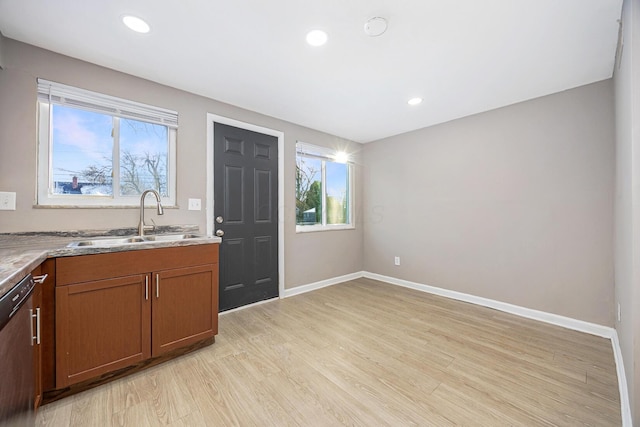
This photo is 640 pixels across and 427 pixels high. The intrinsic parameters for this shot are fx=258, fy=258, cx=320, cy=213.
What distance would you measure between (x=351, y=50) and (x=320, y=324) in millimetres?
2446

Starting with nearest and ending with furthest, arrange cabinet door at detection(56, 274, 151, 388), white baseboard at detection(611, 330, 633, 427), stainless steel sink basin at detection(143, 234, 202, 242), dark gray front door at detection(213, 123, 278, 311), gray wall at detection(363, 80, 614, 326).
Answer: white baseboard at detection(611, 330, 633, 427) < cabinet door at detection(56, 274, 151, 388) < stainless steel sink basin at detection(143, 234, 202, 242) < gray wall at detection(363, 80, 614, 326) < dark gray front door at detection(213, 123, 278, 311)

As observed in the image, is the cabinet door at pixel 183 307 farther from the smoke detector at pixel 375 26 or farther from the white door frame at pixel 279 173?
the smoke detector at pixel 375 26

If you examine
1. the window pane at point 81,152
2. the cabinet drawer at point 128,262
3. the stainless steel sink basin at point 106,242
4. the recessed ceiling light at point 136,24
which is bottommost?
the cabinet drawer at point 128,262

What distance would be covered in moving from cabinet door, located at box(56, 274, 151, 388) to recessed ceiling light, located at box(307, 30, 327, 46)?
2042mm

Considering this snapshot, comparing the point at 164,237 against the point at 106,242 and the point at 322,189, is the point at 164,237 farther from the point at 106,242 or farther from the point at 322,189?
the point at 322,189

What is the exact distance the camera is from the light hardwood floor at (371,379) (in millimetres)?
1428

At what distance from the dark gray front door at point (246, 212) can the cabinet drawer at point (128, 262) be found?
0.76 m

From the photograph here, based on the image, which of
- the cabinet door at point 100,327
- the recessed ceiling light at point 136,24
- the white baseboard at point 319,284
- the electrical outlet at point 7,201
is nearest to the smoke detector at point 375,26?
the recessed ceiling light at point 136,24

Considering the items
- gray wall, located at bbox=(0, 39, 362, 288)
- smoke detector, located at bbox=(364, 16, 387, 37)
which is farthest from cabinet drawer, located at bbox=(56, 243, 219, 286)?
smoke detector, located at bbox=(364, 16, 387, 37)

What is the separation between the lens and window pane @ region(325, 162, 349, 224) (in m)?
4.11

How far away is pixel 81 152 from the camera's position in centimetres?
210

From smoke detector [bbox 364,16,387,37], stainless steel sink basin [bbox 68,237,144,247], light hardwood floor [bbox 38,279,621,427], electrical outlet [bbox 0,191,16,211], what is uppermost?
smoke detector [bbox 364,16,387,37]

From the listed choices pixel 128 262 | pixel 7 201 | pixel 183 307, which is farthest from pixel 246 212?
pixel 7 201

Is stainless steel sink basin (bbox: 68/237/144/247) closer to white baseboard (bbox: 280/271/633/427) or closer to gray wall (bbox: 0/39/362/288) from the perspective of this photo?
gray wall (bbox: 0/39/362/288)
